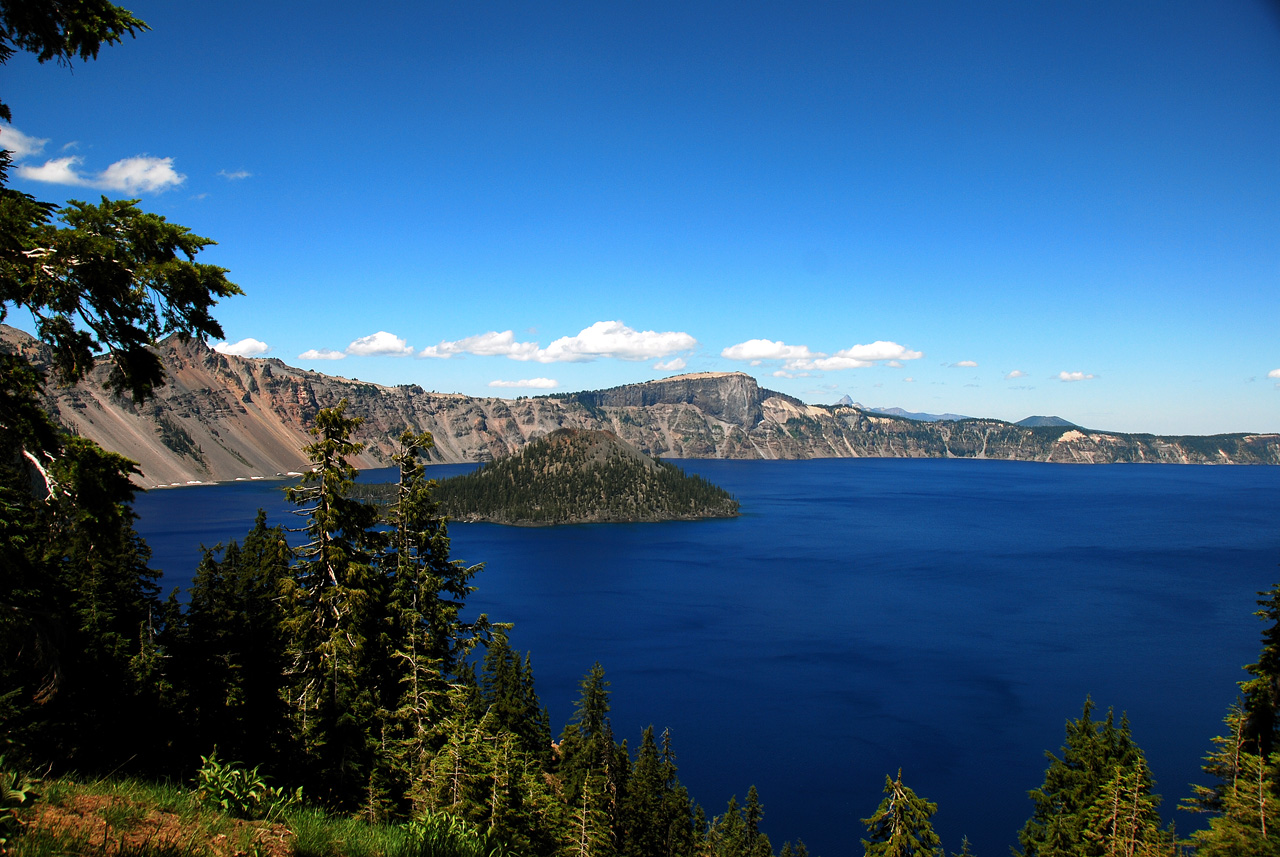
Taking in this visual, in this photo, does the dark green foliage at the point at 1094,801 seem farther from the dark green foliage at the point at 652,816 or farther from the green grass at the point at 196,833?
the green grass at the point at 196,833

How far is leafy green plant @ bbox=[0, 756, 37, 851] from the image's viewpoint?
5.73m

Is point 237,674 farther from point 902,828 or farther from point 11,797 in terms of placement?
point 902,828

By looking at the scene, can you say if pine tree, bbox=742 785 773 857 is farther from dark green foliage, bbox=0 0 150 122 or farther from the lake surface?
dark green foliage, bbox=0 0 150 122

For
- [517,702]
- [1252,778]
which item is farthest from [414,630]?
[517,702]

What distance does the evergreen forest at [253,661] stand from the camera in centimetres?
759

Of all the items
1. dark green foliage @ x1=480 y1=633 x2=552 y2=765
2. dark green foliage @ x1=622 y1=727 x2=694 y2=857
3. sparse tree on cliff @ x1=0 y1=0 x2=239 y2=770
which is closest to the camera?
sparse tree on cliff @ x1=0 y1=0 x2=239 y2=770

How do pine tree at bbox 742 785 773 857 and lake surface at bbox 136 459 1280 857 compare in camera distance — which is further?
lake surface at bbox 136 459 1280 857

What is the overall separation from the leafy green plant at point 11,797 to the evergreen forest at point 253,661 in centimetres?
3

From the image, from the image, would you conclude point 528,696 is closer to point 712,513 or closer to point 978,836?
point 978,836

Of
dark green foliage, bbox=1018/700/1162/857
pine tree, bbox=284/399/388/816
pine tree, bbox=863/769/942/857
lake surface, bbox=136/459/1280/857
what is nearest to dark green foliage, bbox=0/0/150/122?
pine tree, bbox=284/399/388/816

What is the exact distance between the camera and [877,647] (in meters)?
77.1

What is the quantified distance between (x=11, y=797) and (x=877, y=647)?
79.8 metres

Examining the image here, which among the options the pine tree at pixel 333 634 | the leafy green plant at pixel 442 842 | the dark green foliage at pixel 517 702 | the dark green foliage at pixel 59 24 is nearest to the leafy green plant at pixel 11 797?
the leafy green plant at pixel 442 842

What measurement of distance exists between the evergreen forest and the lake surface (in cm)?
1952
